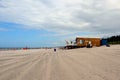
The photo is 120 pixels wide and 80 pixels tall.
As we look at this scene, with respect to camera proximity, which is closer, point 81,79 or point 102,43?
point 81,79

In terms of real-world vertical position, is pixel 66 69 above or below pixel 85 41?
below

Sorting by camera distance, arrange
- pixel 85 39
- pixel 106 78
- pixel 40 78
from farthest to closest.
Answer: pixel 85 39 < pixel 40 78 < pixel 106 78

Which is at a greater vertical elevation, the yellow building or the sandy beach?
the yellow building

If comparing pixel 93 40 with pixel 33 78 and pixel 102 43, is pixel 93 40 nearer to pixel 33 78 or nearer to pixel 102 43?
pixel 102 43

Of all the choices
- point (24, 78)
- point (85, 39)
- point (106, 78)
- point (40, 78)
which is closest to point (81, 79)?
point (106, 78)

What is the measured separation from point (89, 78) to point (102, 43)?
50890 mm

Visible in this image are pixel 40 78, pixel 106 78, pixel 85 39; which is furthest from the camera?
pixel 85 39

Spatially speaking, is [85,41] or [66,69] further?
[85,41]

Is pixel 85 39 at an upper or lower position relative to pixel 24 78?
upper

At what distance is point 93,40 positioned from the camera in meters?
57.2

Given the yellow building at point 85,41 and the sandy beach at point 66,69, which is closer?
the sandy beach at point 66,69

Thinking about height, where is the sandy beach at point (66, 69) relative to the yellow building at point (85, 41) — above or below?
below

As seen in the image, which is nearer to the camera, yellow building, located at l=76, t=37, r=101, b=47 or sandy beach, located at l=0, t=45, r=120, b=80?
sandy beach, located at l=0, t=45, r=120, b=80

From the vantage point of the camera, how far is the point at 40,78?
29.8 feet
